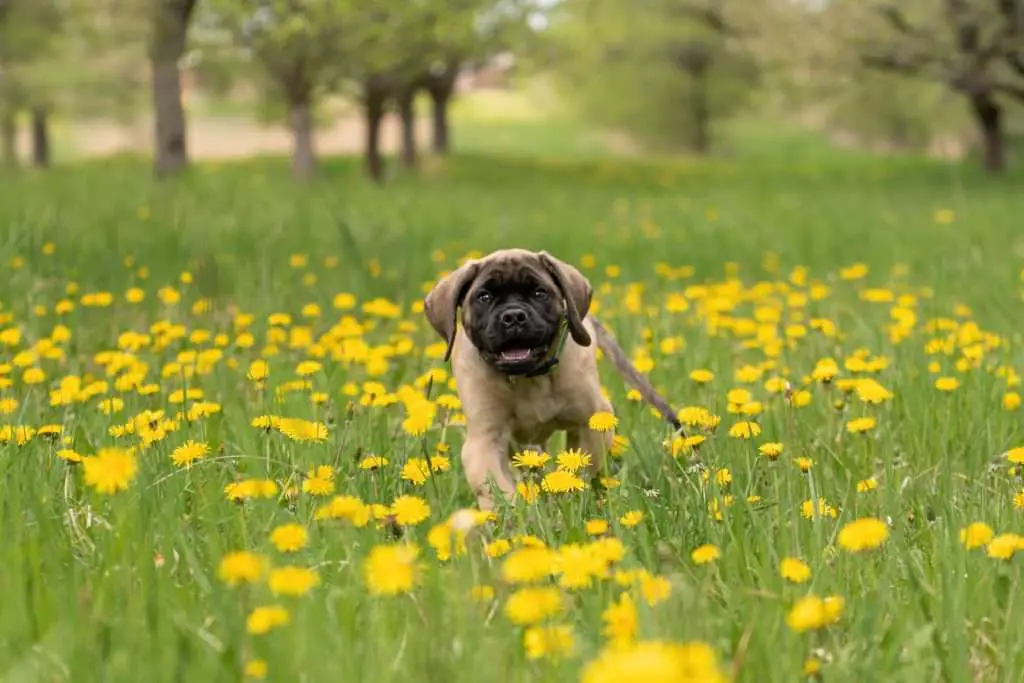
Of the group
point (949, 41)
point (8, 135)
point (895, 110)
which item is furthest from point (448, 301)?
point (895, 110)

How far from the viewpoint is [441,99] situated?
27.5 metres

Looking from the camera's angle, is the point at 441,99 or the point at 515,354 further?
the point at 441,99

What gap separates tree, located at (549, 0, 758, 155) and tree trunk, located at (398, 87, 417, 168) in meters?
6.00

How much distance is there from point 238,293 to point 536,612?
183 inches

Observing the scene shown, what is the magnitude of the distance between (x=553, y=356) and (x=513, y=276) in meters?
0.29

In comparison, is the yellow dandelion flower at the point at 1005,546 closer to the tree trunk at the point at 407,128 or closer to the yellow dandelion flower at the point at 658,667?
the yellow dandelion flower at the point at 658,667

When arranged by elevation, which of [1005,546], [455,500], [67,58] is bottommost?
[455,500]

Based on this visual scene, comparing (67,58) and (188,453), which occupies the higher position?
(67,58)

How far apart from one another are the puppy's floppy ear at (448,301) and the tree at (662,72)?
27.5 metres

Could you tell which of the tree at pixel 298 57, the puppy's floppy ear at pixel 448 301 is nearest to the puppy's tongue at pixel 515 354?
the puppy's floppy ear at pixel 448 301

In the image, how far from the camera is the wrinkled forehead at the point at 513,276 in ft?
10.9

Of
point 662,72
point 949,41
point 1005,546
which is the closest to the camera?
point 1005,546

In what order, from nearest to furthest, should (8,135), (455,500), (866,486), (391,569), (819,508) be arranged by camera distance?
(391,569) → (819,508) → (866,486) → (455,500) → (8,135)

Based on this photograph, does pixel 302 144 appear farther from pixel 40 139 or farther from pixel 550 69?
pixel 40 139
